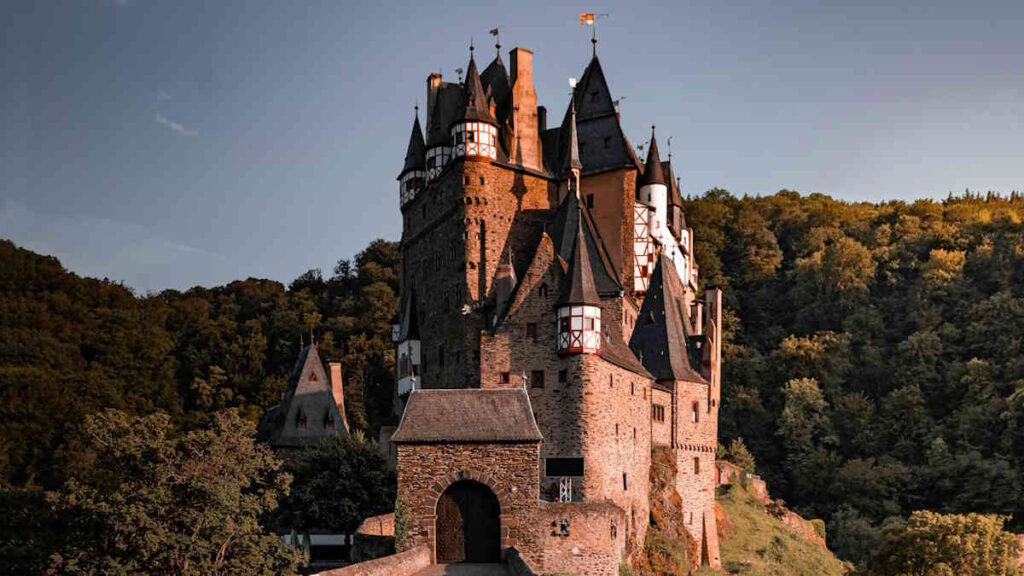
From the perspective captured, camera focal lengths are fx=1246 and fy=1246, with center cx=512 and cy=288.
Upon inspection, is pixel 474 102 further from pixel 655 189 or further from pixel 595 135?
pixel 655 189

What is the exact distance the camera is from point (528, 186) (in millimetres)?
55375

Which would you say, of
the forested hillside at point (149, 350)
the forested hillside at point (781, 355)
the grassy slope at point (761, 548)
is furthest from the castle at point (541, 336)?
the forested hillside at point (149, 350)

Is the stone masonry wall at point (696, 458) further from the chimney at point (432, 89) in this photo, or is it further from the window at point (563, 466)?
the chimney at point (432, 89)

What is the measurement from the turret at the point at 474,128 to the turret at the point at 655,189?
31.3 ft

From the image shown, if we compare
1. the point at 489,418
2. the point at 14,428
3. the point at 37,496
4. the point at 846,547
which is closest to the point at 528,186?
the point at 489,418

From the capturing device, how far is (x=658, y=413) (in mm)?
53375

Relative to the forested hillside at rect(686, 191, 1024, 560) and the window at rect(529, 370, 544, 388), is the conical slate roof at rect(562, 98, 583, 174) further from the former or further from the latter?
the forested hillside at rect(686, 191, 1024, 560)

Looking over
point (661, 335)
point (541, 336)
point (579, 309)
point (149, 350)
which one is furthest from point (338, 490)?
point (149, 350)

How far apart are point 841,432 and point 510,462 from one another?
5435 cm

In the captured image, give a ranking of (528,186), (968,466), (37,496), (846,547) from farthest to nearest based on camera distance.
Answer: (968,466)
(846,547)
(528,186)
(37,496)

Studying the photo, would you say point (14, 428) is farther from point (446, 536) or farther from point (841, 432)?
point (841, 432)

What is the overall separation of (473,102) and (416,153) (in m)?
10.0

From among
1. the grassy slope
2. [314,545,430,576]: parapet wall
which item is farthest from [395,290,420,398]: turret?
[314,545,430,576]: parapet wall

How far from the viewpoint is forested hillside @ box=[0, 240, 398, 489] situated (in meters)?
72.1
